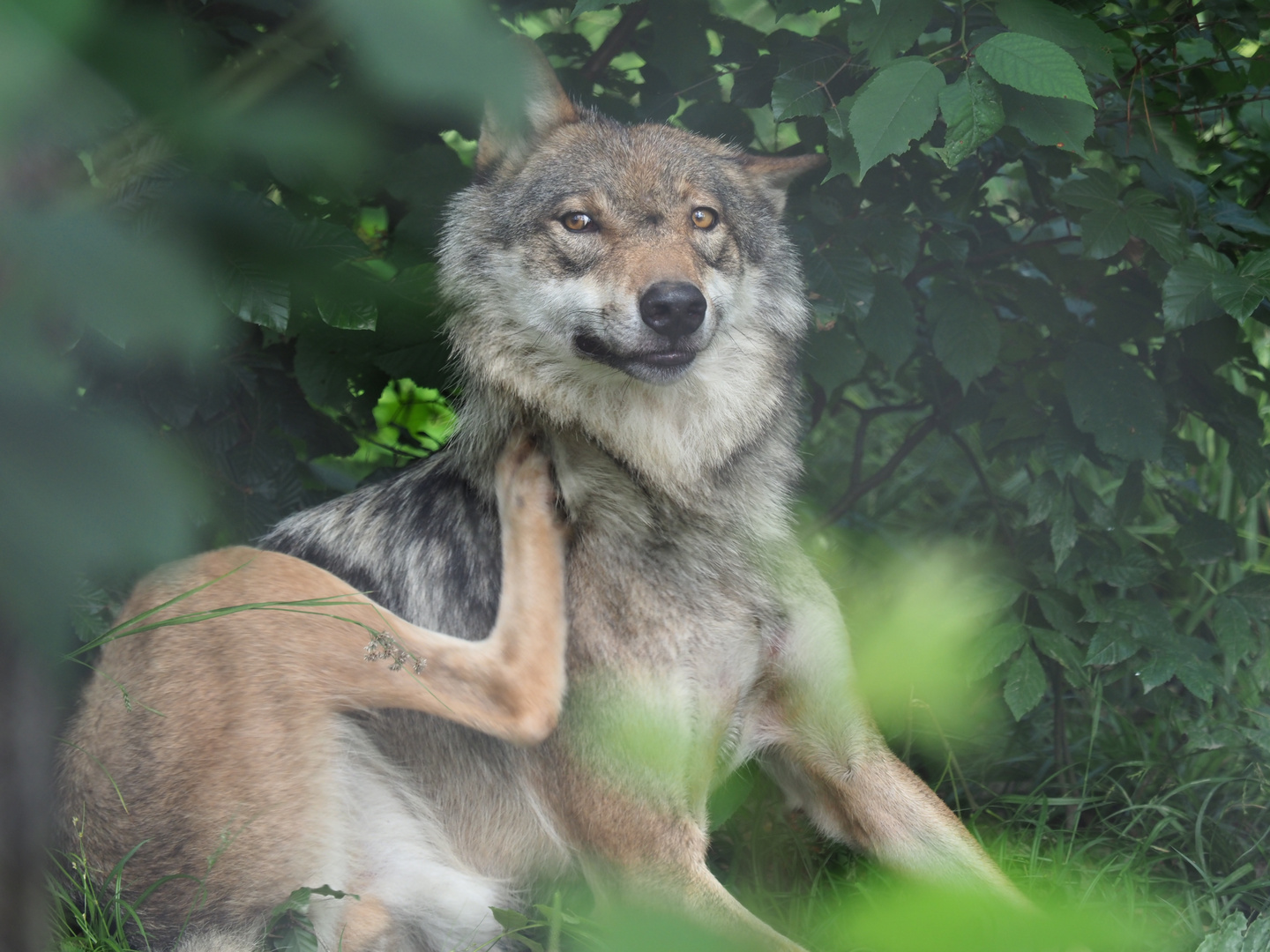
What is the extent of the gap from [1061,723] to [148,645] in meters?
2.98

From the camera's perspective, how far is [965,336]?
11.4 feet

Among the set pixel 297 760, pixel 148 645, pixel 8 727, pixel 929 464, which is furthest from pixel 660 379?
pixel 929 464

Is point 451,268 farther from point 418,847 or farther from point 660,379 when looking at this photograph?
point 418,847

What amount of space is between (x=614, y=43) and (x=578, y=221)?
4.35 feet

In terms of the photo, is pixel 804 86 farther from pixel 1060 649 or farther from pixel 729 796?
pixel 729 796

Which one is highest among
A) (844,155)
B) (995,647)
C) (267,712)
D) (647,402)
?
(844,155)

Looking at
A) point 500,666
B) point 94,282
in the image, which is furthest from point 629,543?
point 94,282

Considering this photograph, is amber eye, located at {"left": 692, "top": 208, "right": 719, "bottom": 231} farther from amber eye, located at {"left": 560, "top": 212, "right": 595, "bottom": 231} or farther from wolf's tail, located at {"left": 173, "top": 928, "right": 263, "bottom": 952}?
wolf's tail, located at {"left": 173, "top": 928, "right": 263, "bottom": 952}

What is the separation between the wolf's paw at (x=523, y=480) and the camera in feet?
9.09

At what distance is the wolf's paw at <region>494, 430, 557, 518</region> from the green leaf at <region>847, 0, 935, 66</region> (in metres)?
1.37

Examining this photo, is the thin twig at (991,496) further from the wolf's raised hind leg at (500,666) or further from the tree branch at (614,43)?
the wolf's raised hind leg at (500,666)

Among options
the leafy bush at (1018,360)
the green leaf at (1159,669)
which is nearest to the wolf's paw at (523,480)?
the leafy bush at (1018,360)

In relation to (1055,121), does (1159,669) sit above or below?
below

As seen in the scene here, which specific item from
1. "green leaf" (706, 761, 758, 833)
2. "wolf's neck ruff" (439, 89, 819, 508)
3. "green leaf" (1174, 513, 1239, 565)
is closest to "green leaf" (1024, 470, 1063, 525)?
"green leaf" (1174, 513, 1239, 565)
